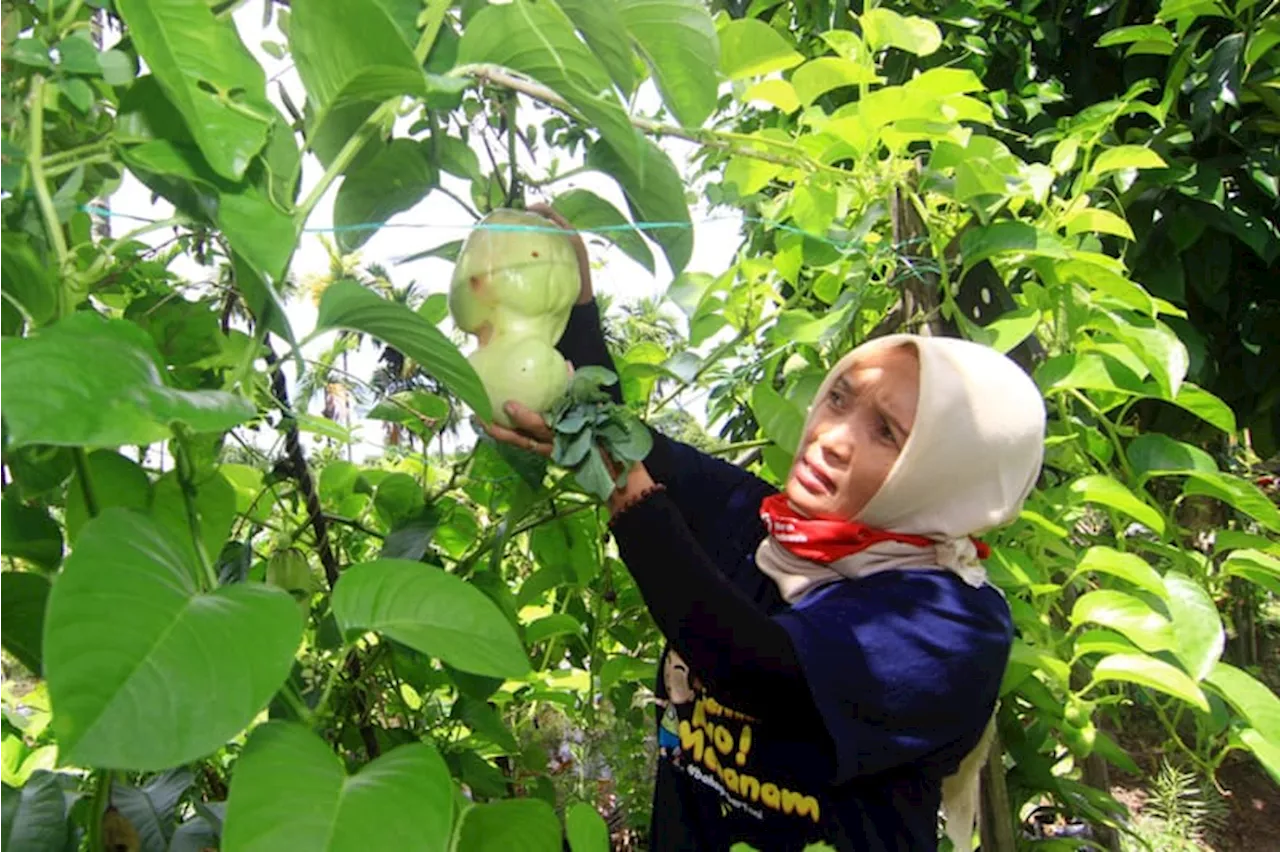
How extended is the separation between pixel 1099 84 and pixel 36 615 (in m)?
1.93

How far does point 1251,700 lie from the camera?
926 mm

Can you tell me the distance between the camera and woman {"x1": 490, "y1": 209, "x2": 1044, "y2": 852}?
0.75m

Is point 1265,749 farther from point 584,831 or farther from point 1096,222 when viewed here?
point 584,831

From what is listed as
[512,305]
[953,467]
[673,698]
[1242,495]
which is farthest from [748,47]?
[1242,495]

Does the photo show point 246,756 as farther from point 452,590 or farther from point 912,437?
point 912,437

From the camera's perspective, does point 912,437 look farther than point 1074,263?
No

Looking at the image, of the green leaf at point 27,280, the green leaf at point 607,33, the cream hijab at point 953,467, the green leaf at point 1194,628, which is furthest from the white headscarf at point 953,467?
the green leaf at point 27,280

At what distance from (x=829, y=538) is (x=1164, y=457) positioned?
437 millimetres

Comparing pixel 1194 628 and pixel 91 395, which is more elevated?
pixel 91 395

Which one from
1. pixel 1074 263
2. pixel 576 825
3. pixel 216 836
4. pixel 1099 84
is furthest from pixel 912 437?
pixel 1099 84

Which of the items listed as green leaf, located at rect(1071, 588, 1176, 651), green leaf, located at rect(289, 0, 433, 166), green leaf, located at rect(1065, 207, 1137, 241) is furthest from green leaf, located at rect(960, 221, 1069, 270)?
green leaf, located at rect(289, 0, 433, 166)

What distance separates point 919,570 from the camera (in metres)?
0.87

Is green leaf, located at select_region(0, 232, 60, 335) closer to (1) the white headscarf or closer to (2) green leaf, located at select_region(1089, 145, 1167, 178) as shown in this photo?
(1) the white headscarf

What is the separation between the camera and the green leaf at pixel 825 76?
3.00 feet
